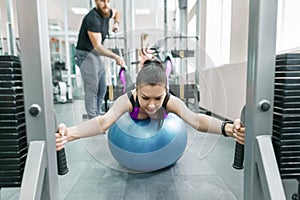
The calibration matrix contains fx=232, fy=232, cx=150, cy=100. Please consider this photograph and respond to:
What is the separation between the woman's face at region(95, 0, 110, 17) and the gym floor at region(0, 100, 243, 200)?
102 centimetres

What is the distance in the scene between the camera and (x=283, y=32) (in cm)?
167

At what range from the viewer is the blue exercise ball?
1.18m

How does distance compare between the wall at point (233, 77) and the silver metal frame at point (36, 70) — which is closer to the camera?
the silver metal frame at point (36, 70)

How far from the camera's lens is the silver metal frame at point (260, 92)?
2.03 feet

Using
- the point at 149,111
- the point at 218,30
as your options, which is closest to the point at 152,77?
the point at 149,111

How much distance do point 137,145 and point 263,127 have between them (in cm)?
67

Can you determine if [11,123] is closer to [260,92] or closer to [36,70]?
[36,70]

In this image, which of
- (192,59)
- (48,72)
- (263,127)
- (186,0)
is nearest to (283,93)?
(263,127)

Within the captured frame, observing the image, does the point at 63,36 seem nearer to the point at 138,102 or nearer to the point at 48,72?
the point at 138,102

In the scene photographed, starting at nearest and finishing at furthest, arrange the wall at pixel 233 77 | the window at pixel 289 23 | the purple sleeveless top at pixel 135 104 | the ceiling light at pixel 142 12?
the purple sleeveless top at pixel 135 104 < the window at pixel 289 23 < the wall at pixel 233 77 < the ceiling light at pixel 142 12

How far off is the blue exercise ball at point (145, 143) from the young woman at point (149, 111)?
0.06 metres

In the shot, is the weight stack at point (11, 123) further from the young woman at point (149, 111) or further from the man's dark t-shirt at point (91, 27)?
the man's dark t-shirt at point (91, 27)

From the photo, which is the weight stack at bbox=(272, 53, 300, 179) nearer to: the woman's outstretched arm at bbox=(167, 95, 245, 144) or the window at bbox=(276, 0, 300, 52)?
the woman's outstretched arm at bbox=(167, 95, 245, 144)

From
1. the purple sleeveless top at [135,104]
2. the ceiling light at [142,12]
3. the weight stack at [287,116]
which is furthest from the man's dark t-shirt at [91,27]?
the weight stack at [287,116]
